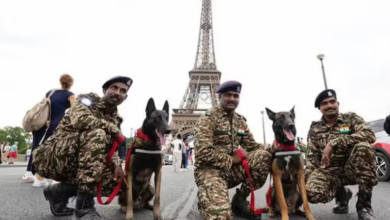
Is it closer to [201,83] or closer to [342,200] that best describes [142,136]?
[342,200]

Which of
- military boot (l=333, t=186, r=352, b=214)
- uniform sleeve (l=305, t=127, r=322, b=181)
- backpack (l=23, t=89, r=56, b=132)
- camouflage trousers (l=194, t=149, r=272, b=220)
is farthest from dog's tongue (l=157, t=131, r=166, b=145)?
backpack (l=23, t=89, r=56, b=132)

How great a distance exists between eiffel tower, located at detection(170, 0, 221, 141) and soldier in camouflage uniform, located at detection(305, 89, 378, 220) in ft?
137

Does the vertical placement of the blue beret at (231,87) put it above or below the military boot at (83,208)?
above

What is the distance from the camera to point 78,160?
3.24 m

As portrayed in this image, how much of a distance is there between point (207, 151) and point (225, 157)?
9.7 inches

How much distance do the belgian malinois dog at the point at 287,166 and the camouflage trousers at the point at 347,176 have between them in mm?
237

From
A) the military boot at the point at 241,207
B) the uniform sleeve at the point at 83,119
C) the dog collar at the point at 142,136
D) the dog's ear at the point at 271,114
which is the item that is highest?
the dog's ear at the point at 271,114

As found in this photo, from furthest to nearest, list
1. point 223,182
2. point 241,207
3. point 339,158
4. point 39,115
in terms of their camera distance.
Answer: point 39,115
point 339,158
point 241,207
point 223,182

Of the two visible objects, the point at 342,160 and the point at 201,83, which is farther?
the point at 201,83

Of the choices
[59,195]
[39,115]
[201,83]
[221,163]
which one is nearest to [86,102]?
[59,195]

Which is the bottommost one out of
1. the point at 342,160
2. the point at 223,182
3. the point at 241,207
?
the point at 241,207

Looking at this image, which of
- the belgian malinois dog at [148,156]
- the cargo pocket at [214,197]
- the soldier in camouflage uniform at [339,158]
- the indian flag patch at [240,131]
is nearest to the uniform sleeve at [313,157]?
the soldier in camouflage uniform at [339,158]

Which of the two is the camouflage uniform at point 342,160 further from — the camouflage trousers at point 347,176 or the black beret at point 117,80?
the black beret at point 117,80

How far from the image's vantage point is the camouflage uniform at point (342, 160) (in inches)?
141
